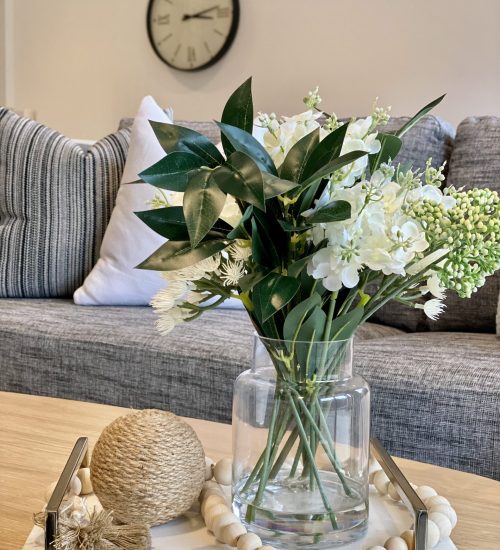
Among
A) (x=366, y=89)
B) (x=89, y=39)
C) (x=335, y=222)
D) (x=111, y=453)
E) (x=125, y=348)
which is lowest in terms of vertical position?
(x=125, y=348)

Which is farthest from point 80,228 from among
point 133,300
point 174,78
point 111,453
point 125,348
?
point 174,78

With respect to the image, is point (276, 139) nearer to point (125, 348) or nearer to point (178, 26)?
point (125, 348)

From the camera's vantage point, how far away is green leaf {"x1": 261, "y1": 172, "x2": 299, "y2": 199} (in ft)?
1.86

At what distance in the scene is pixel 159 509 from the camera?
2.28 ft

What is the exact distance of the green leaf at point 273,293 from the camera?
606 millimetres

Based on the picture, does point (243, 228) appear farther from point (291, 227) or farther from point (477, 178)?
point (477, 178)

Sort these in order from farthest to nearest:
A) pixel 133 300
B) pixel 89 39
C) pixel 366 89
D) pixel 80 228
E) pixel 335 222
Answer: pixel 89 39
pixel 366 89
pixel 80 228
pixel 133 300
pixel 335 222

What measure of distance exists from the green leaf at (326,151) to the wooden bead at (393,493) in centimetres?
35

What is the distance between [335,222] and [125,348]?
1.07 m

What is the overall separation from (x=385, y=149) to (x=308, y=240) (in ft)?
0.37

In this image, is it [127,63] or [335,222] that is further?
[127,63]

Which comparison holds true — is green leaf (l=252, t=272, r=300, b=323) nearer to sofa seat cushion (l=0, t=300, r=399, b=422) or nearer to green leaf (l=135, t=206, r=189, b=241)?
green leaf (l=135, t=206, r=189, b=241)

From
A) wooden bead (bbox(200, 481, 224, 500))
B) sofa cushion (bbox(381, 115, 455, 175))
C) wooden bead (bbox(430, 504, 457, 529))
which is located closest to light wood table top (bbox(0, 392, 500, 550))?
wooden bead (bbox(430, 504, 457, 529))

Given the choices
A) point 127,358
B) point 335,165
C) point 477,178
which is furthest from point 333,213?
point 477,178
